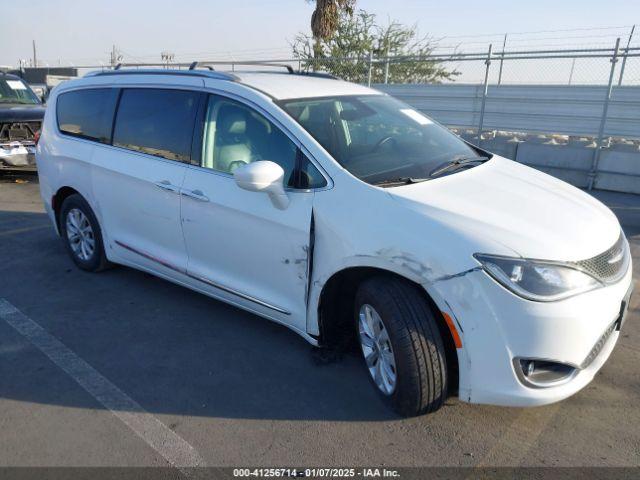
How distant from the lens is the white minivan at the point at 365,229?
252 cm

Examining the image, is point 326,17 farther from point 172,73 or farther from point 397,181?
point 397,181

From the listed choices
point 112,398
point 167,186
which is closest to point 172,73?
point 167,186

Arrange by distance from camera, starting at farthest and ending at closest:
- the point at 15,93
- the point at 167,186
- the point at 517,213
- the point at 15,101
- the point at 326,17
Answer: the point at 326,17
the point at 15,93
the point at 15,101
the point at 167,186
the point at 517,213

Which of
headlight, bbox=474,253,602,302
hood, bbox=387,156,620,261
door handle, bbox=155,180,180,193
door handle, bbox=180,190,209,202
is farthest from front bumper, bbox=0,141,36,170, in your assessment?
headlight, bbox=474,253,602,302

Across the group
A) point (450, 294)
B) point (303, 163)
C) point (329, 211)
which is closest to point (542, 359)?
point (450, 294)

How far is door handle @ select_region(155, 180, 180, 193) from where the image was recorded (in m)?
3.81

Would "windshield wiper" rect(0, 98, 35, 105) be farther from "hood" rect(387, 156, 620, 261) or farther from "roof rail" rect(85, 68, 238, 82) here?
"hood" rect(387, 156, 620, 261)

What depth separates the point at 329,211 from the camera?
3.02 m

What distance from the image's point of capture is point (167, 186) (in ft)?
12.7

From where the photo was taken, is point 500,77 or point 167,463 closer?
point 167,463

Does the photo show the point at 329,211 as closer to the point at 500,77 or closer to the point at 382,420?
the point at 382,420

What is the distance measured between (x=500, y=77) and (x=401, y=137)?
6.81m

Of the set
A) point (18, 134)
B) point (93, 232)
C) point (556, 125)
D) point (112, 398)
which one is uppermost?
point (556, 125)

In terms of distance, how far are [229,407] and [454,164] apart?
2.03 metres
